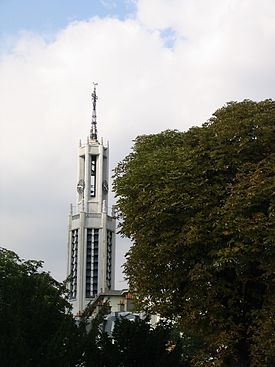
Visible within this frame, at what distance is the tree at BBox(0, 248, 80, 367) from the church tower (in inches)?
3637

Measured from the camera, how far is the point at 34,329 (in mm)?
20969

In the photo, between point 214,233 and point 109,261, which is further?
point 109,261

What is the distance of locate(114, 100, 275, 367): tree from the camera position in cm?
2584

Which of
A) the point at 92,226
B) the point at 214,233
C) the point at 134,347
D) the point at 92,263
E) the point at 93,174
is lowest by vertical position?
the point at 134,347

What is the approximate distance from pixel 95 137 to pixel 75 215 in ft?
51.3

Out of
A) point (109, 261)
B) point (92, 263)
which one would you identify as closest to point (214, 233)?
point (92, 263)

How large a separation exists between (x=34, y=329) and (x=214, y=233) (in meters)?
8.32

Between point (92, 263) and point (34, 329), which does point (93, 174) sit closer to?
point (92, 263)

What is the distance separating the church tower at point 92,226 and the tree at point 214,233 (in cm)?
8565

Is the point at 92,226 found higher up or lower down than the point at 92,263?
higher up

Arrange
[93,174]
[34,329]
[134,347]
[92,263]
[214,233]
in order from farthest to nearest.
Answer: [93,174] < [92,263] < [214,233] < [134,347] < [34,329]

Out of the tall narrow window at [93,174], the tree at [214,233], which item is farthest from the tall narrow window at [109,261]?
the tree at [214,233]

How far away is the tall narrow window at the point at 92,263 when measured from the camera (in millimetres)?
113650

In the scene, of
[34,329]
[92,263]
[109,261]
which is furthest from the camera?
[109,261]
